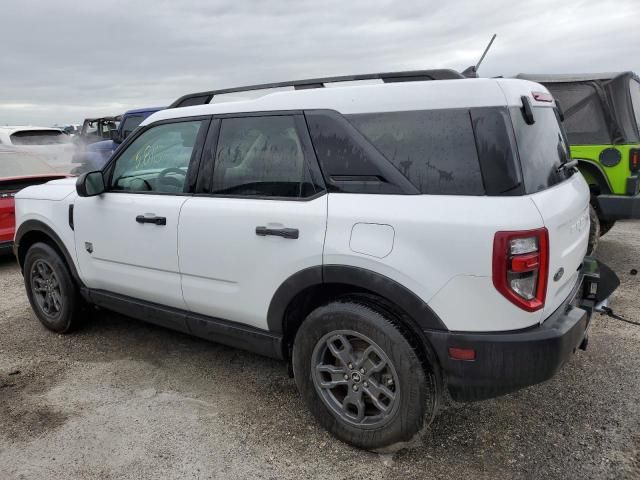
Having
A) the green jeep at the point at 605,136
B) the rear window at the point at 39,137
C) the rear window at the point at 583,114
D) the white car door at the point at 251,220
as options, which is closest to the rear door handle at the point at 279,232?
the white car door at the point at 251,220

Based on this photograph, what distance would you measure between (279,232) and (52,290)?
2620 millimetres

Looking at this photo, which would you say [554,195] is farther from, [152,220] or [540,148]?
[152,220]

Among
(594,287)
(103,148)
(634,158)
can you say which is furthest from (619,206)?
(103,148)

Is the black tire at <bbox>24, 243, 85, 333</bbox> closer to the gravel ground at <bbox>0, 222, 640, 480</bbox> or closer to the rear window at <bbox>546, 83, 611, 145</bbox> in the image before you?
the gravel ground at <bbox>0, 222, 640, 480</bbox>

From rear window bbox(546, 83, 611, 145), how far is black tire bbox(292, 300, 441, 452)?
14.4ft

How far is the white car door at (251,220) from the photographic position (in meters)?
2.71

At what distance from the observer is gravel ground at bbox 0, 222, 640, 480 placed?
8.56 feet

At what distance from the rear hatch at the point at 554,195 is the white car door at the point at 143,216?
1.90 m

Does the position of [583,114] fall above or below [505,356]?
above

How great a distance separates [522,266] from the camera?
7.16 ft

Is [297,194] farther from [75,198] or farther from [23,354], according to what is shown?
[23,354]

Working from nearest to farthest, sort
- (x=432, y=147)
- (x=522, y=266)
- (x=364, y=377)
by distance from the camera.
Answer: (x=522, y=266) < (x=432, y=147) < (x=364, y=377)

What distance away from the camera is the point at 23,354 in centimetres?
405

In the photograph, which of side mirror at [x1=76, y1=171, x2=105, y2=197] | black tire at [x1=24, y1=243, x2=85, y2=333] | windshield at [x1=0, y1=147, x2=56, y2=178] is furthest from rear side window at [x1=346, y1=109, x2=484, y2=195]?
windshield at [x1=0, y1=147, x2=56, y2=178]
